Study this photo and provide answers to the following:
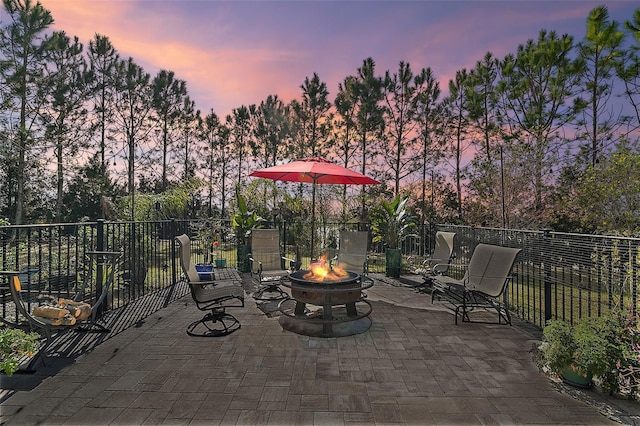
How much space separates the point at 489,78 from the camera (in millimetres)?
18125

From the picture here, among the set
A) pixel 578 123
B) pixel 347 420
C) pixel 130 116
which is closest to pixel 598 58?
pixel 578 123

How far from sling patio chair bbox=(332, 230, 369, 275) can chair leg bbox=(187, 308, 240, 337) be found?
2.98m

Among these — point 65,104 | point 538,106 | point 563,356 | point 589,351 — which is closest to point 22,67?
point 65,104

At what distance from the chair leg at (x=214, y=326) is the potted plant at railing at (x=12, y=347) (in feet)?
5.60

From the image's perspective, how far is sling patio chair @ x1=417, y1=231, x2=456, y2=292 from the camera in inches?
250

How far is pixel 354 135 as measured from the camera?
22.9 m

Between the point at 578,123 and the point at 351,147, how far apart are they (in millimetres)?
12409

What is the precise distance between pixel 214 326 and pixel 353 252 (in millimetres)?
3447

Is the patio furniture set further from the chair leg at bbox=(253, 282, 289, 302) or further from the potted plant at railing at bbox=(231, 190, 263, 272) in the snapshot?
the potted plant at railing at bbox=(231, 190, 263, 272)

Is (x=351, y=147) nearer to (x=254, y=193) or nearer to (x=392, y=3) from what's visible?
(x=254, y=193)

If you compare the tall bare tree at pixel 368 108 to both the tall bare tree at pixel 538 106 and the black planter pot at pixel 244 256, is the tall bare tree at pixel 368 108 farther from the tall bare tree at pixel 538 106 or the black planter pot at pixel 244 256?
the black planter pot at pixel 244 256

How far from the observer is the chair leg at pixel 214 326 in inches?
167

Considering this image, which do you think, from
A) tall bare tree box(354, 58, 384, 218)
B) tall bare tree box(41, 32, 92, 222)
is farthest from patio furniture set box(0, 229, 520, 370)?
tall bare tree box(41, 32, 92, 222)

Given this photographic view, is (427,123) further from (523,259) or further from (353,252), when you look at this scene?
(523,259)
